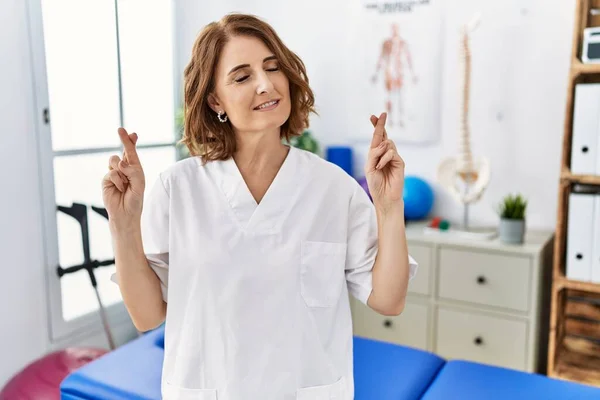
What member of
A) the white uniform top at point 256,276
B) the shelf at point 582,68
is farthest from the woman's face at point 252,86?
the shelf at point 582,68

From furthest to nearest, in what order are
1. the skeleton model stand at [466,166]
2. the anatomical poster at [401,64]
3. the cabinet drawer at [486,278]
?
the anatomical poster at [401,64]
the skeleton model stand at [466,166]
the cabinet drawer at [486,278]

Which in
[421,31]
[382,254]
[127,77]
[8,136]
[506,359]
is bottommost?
[506,359]

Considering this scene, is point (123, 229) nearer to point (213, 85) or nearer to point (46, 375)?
point (213, 85)

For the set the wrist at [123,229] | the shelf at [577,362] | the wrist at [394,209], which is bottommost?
the shelf at [577,362]

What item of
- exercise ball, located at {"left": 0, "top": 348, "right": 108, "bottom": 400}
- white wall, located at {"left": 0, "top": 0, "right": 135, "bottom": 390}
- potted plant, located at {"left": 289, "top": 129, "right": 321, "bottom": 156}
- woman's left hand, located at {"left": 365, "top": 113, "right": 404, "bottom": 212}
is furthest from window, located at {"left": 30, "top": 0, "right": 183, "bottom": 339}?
woman's left hand, located at {"left": 365, "top": 113, "right": 404, "bottom": 212}

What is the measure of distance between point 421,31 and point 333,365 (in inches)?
81.3

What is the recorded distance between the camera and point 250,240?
3.36ft

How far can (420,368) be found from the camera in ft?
5.75

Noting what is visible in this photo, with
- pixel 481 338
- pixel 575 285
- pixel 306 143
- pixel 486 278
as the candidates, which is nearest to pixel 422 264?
pixel 486 278

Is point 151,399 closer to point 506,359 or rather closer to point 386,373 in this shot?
point 386,373

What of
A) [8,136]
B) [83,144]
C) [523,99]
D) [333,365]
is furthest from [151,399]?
[523,99]

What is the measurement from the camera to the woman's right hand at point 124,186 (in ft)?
3.22

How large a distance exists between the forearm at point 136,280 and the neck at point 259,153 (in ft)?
0.78

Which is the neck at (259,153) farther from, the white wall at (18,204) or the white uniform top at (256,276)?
the white wall at (18,204)
